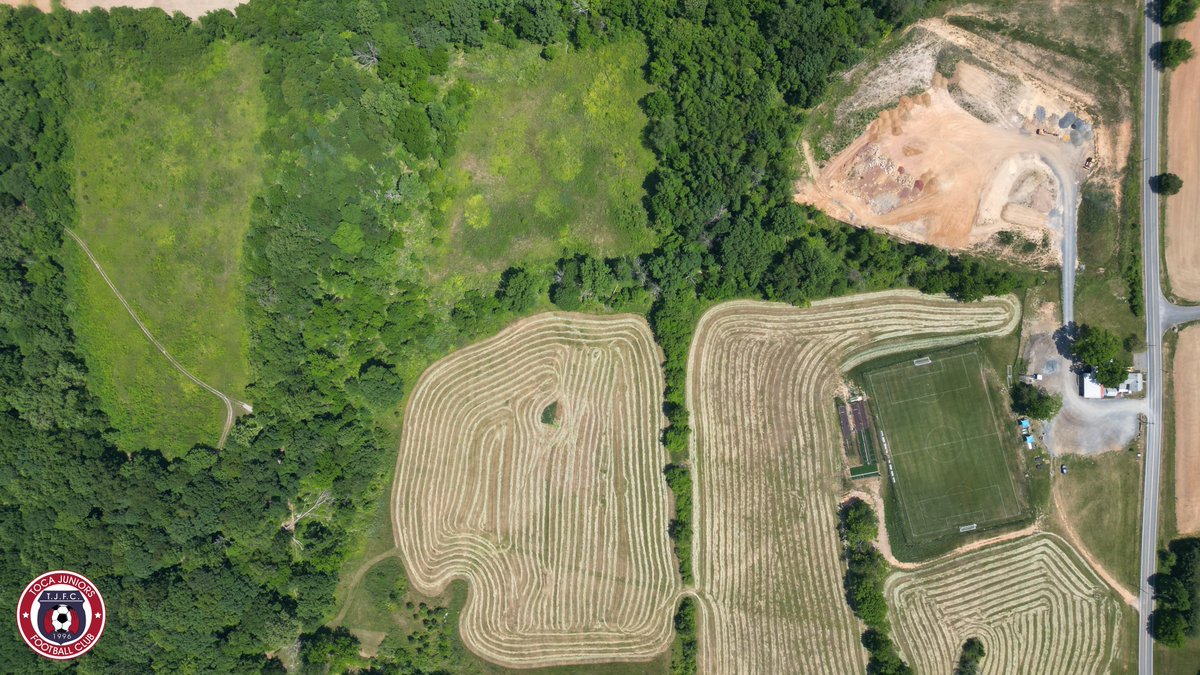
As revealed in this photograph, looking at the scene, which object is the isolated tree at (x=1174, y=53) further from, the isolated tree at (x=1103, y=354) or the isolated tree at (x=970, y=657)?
the isolated tree at (x=970, y=657)

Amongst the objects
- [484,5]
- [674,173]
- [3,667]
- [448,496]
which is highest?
[484,5]

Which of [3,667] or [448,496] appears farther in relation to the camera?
[448,496]

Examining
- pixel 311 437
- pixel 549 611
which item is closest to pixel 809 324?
pixel 549 611

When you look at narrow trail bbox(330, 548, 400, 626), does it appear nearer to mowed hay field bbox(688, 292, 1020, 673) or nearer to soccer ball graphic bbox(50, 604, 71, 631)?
soccer ball graphic bbox(50, 604, 71, 631)

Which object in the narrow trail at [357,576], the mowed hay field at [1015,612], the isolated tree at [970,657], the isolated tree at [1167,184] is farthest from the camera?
the narrow trail at [357,576]

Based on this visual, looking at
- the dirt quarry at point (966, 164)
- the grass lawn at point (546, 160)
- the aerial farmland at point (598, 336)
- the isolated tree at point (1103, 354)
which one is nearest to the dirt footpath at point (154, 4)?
the aerial farmland at point (598, 336)

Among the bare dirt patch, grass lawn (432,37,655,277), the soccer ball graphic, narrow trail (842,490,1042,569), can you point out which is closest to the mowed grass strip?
narrow trail (842,490,1042,569)

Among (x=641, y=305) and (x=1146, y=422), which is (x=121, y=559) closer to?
(x=641, y=305)
